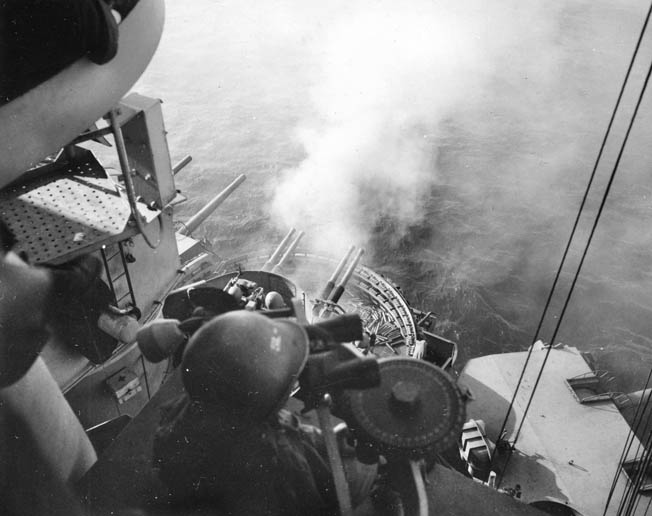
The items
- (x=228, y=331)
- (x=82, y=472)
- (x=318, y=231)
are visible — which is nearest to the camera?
(x=228, y=331)

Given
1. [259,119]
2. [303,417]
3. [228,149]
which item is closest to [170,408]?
[303,417]

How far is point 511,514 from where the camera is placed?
476 centimetres

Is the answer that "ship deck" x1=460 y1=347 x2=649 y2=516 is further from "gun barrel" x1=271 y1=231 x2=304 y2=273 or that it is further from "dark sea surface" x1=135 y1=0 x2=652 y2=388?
"dark sea surface" x1=135 y1=0 x2=652 y2=388

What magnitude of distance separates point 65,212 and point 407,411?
17.1ft

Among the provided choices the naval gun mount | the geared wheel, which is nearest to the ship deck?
the naval gun mount

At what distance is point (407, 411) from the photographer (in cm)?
428

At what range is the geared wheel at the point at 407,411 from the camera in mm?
4113

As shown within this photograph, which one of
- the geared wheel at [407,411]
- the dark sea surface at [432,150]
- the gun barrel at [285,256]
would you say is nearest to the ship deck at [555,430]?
the gun barrel at [285,256]

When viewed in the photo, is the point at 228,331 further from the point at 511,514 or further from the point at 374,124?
the point at 374,124

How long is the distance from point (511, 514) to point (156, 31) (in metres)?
6.01

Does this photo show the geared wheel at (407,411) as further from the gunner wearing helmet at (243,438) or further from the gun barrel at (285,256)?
the gun barrel at (285,256)

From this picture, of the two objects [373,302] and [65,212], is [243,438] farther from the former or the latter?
[373,302]

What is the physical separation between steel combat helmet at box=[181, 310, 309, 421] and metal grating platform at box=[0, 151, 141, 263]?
3.23 metres

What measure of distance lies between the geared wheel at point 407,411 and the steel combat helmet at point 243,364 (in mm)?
828
